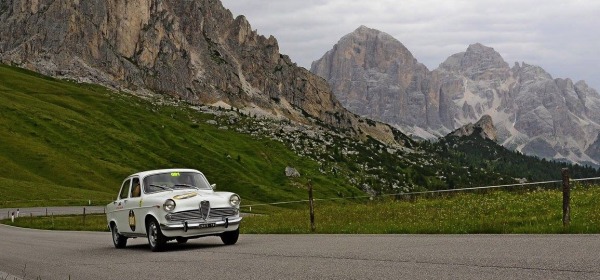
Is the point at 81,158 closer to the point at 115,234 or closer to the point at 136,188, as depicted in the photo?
the point at 115,234

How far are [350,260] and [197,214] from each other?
7.39 metres

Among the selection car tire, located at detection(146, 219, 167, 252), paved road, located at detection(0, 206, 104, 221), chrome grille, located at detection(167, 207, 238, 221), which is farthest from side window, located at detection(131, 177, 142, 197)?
paved road, located at detection(0, 206, 104, 221)

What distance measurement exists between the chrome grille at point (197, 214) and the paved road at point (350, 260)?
1021 mm

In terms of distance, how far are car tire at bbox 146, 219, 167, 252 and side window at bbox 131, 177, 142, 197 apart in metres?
1.63

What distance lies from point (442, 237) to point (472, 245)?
308 centimetres

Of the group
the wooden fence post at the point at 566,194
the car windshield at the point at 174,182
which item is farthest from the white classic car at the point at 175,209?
the wooden fence post at the point at 566,194

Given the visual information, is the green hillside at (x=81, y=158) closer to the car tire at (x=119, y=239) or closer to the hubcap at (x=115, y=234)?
the hubcap at (x=115, y=234)

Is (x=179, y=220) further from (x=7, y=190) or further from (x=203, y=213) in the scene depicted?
(x=7, y=190)

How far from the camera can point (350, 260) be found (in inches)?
570

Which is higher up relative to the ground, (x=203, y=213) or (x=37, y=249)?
(x=203, y=213)

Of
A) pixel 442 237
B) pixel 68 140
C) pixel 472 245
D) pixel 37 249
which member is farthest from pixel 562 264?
pixel 68 140

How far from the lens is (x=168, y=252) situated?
20344 millimetres

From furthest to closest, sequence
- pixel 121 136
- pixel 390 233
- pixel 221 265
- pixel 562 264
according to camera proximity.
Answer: pixel 121 136, pixel 390 233, pixel 221 265, pixel 562 264

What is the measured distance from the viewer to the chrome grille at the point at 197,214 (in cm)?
2022
